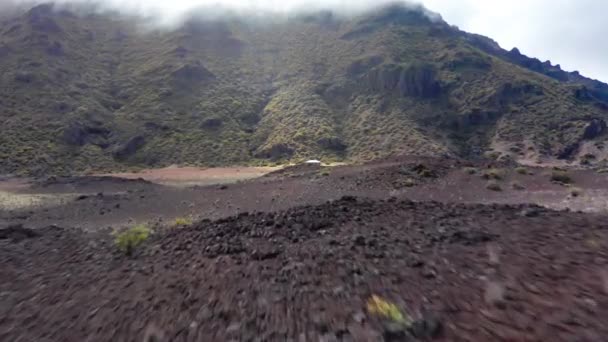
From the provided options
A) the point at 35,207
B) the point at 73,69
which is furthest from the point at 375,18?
the point at 35,207

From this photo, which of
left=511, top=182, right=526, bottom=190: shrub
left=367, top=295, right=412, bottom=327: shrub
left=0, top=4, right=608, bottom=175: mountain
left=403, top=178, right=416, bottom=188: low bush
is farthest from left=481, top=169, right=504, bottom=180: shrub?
left=0, top=4, right=608, bottom=175: mountain

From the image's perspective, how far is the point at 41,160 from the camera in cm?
4412

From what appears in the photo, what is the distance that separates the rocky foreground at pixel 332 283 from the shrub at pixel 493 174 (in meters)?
12.1

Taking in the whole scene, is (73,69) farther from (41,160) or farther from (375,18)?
(375,18)

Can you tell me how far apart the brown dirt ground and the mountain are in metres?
38.4

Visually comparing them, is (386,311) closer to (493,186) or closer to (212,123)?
(493,186)

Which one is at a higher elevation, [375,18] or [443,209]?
[375,18]

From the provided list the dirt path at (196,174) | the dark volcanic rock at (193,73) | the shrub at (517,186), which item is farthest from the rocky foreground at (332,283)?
the dark volcanic rock at (193,73)

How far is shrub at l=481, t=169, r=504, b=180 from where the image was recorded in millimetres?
19797

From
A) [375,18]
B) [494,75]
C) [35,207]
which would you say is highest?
[375,18]

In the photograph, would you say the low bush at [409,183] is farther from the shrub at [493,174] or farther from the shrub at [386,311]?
the shrub at [386,311]

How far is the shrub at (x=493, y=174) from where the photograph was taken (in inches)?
779

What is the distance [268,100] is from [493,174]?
4786cm

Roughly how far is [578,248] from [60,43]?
80942mm
